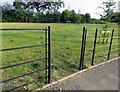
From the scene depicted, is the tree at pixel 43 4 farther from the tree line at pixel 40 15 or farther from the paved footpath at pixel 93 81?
the paved footpath at pixel 93 81

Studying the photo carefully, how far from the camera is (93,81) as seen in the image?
4.38m

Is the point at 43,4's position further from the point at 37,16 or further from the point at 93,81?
the point at 93,81

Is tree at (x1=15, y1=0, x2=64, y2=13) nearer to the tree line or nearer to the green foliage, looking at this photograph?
the tree line

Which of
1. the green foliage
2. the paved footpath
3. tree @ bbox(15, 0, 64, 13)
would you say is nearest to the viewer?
the paved footpath

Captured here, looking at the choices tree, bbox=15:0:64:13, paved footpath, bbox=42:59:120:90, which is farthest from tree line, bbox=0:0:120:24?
paved footpath, bbox=42:59:120:90

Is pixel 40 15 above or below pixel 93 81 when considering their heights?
above

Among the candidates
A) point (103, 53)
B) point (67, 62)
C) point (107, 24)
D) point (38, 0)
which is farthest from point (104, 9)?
point (38, 0)

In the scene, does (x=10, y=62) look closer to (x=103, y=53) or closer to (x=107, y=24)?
(x=103, y=53)

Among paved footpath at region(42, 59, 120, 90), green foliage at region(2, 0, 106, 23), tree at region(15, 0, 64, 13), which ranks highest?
tree at region(15, 0, 64, 13)

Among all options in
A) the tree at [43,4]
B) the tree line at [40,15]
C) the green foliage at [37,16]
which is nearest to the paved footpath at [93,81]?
the tree line at [40,15]

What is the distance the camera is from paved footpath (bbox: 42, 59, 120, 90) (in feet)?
13.0

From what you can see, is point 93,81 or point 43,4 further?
point 43,4

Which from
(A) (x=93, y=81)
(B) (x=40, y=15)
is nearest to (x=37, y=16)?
(B) (x=40, y=15)

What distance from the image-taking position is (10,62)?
517cm
